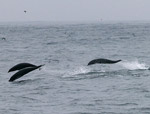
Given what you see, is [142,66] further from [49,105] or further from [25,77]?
[49,105]

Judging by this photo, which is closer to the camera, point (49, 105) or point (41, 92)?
point (49, 105)

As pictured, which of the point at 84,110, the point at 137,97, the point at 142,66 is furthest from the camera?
the point at 142,66

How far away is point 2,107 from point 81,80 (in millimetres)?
7822

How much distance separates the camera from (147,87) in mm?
22875

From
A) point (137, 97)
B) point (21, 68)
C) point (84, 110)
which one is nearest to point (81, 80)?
point (21, 68)

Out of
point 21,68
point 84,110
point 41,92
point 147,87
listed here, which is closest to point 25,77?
point 21,68

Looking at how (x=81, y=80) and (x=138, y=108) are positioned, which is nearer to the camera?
(x=138, y=108)

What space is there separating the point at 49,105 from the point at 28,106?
85 centimetres

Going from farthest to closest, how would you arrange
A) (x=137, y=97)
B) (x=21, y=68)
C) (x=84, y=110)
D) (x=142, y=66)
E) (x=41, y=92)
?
(x=142, y=66) < (x=21, y=68) < (x=41, y=92) < (x=137, y=97) < (x=84, y=110)

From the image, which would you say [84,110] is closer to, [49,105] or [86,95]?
[49,105]

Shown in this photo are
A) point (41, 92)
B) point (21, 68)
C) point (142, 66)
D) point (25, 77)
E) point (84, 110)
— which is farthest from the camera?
point (142, 66)

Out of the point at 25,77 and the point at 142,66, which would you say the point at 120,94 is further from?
the point at 142,66

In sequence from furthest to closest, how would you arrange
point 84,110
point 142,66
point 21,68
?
point 142,66 < point 21,68 < point 84,110

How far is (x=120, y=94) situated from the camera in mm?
21125
